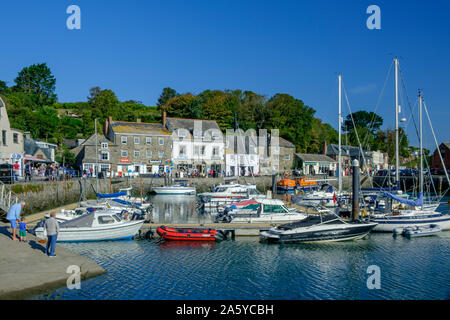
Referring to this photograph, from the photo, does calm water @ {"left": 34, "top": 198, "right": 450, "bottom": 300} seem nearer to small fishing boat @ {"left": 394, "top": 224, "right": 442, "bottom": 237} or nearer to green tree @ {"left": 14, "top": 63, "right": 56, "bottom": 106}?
A: small fishing boat @ {"left": 394, "top": 224, "right": 442, "bottom": 237}

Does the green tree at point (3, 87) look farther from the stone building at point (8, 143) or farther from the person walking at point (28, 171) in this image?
the stone building at point (8, 143)

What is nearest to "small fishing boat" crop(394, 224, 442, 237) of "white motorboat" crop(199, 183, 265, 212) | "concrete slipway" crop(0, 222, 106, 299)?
"white motorboat" crop(199, 183, 265, 212)

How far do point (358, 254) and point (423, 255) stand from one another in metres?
3.80

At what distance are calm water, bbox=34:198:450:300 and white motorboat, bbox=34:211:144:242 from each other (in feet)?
1.81

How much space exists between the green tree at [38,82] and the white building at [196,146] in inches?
1554

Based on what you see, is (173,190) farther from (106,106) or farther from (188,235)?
(106,106)

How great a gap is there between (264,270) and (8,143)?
33564 mm

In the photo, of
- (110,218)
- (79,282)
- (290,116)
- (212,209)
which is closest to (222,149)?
(290,116)

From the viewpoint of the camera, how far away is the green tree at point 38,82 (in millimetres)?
90875

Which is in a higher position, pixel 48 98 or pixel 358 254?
pixel 48 98

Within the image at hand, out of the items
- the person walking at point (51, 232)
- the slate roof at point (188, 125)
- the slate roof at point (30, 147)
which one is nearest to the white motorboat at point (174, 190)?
the slate roof at point (188, 125)

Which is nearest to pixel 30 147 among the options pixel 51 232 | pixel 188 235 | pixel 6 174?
pixel 6 174
